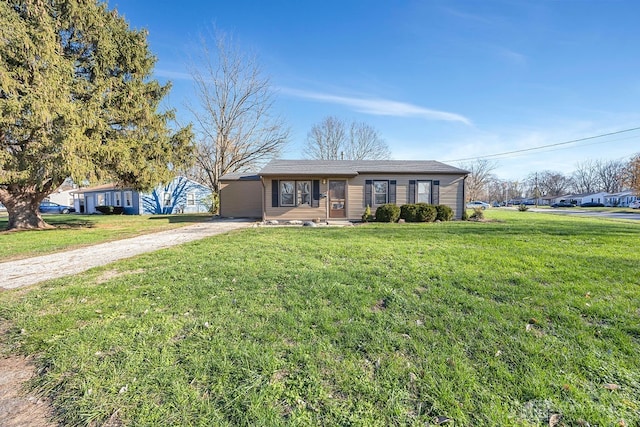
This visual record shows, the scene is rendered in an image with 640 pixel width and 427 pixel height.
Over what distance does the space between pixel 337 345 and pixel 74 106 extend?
43.0 feet

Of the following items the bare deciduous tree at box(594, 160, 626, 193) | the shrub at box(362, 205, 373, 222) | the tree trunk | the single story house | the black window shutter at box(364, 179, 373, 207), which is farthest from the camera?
the bare deciduous tree at box(594, 160, 626, 193)

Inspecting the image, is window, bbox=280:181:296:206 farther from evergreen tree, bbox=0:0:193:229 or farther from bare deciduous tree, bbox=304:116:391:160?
bare deciduous tree, bbox=304:116:391:160

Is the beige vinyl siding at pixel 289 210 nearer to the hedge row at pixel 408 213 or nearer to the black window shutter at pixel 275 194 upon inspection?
the black window shutter at pixel 275 194

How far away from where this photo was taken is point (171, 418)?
1.69 m

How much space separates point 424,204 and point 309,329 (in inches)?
495

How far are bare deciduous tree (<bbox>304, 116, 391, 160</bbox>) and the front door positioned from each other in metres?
16.7

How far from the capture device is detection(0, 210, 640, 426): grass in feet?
5.86

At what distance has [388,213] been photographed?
1366 centimetres

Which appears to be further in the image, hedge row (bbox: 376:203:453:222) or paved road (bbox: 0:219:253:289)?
hedge row (bbox: 376:203:453:222)

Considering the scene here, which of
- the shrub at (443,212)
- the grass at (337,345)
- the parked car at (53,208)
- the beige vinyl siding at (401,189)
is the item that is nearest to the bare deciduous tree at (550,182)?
the beige vinyl siding at (401,189)

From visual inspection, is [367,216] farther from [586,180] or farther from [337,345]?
[586,180]

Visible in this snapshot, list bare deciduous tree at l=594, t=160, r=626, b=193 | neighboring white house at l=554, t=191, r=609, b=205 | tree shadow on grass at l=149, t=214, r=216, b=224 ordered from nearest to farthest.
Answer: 1. tree shadow on grass at l=149, t=214, r=216, b=224
2. neighboring white house at l=554, t=191, r=609, b=205
3. bare deciduous tree at l=594, t=160, r=626, b=193

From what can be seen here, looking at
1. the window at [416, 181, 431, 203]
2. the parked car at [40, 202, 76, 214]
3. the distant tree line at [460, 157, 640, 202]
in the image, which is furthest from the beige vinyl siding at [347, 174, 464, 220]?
the distant tree line at [460, 157, 640, 202]

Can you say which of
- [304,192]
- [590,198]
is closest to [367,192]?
[304,192]
